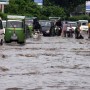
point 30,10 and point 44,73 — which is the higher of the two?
point 44,73

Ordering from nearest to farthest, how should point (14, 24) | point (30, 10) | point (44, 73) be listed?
point (44, 73)
point (14, 24)
point (30, 10)

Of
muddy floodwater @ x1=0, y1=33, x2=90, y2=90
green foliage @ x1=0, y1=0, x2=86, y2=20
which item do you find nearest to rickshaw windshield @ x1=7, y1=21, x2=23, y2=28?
muddy floodwater @ x1=0, y1=33, x2=90, y2=90

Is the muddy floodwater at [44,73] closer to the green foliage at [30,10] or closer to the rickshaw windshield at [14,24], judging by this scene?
the rickshaw windshield at [14,24]

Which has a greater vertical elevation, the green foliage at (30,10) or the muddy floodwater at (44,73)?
the muddy floodwater at (44,73)

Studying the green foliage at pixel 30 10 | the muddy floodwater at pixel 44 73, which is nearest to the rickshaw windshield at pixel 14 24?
the muddy floodwater at pixel 44 73

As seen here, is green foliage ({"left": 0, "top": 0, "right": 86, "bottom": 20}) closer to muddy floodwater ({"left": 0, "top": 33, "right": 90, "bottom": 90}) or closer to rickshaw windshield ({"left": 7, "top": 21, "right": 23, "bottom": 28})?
rickshaw windshield ({"left": 7, "top": 21, "right": 23, "bottom": 28})

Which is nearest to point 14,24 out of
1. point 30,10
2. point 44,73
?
point 44,73

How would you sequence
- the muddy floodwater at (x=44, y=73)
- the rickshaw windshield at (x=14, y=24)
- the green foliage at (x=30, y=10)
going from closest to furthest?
1. the muddy floodwater at (x=44, y=73)
2. the rickshaw windshield at (x=14, y=24)
3. the green foliage at (x=30, y=10)

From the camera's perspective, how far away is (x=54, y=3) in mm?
107938

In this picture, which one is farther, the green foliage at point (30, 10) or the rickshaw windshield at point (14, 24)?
the green foliage at point (30, 10)

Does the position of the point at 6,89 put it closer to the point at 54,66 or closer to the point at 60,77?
the point at 60,77

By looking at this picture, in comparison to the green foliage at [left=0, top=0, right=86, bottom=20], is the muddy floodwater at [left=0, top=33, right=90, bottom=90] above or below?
above

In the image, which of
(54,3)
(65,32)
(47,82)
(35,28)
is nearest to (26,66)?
(47,82)

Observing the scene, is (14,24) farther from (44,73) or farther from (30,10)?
(30,10)
